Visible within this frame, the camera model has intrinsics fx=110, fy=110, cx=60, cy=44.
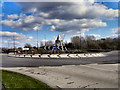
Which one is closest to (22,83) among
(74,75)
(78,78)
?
(78,78)

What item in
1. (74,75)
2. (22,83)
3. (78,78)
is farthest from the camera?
(74,75)

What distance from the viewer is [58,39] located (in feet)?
121

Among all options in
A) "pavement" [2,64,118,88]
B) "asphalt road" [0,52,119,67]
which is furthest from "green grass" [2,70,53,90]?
"asphalt road" [0,52,119,67]

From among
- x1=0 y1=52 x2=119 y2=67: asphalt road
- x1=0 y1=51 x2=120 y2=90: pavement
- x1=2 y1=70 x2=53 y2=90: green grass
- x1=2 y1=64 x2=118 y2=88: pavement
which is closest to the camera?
x1=2 y1=70 x2=53 y2=90: green grass

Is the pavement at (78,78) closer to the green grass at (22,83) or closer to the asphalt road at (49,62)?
the green grass at (22,83)

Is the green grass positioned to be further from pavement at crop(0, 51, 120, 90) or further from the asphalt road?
the asphalt road

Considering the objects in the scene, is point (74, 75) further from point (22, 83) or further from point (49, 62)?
point (49, 62)

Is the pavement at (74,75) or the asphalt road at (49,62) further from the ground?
the pavement at (74,75)

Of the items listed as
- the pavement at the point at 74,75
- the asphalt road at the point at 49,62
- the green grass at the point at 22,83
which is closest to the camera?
the green grass at the point at 22,83

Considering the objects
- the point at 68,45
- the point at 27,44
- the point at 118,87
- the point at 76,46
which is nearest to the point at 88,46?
the point at 76,46

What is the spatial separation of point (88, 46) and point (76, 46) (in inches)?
332

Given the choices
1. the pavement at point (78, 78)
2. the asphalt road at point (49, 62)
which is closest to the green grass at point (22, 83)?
the pavement at point (78, 78)

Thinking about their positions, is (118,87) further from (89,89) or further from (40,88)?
(40,88)

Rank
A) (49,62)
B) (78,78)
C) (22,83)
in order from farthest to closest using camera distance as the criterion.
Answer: (49,62) < (78,78) < (22,83)
